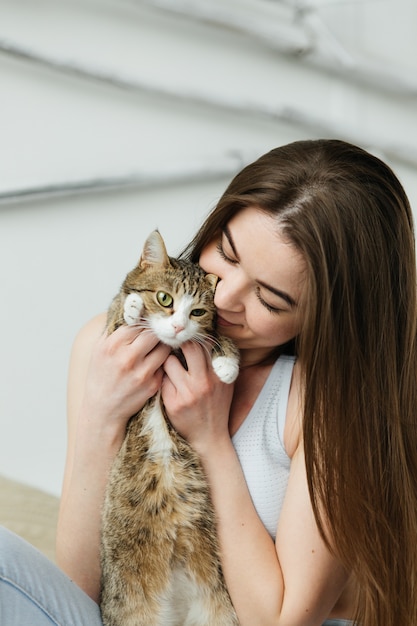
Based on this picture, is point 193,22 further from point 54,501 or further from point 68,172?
point 54,501

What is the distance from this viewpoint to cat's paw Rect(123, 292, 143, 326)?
1.35 m

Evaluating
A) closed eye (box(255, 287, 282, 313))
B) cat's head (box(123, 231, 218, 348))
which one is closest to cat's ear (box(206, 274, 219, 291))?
cat's head (box(123, 231, 218, 348))

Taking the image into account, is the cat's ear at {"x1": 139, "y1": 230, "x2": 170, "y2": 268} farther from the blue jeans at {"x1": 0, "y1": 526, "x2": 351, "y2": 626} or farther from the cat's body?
the blue jeans at {"x1": 0, "y1": 526, "x2": 351, "y2": 626}

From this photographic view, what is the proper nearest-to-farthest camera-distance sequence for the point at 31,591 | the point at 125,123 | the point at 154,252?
1. the point at 31,591
2. the point at 154,252
3. the point at 125,123

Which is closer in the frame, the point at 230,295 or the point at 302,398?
the point at 230,295

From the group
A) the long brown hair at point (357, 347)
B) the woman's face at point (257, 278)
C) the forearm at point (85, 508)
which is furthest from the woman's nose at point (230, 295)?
the forearm at point (85, 508)

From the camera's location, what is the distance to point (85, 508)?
141 centimetres

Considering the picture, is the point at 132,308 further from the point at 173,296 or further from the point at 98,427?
the point at 98,427

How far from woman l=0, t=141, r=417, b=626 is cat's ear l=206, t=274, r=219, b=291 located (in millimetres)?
14

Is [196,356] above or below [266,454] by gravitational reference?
above

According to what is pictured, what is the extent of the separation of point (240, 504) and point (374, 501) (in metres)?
0.24

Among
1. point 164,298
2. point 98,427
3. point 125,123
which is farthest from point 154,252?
point 125,123

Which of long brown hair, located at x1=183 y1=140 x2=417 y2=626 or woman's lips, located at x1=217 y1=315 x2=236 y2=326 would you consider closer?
long brown hair, located at x1=183 y1=140 x2=417 y2=626

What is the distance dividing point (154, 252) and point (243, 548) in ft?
1.81
